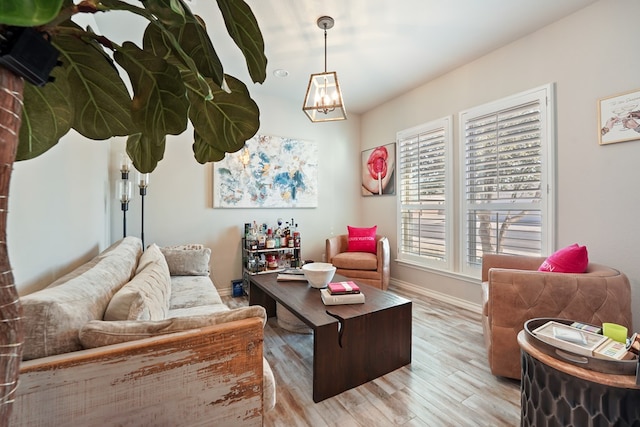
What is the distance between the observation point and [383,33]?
8.35 ft

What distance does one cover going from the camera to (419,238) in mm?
3684

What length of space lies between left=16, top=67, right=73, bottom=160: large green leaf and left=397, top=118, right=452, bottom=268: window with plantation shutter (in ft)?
11.2

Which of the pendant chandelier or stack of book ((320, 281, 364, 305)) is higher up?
the pendant chandelier

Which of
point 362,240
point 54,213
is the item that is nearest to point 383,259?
point 362,240

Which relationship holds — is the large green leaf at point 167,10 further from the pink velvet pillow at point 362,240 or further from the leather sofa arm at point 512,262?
the pink velvet pillow at point 362,240

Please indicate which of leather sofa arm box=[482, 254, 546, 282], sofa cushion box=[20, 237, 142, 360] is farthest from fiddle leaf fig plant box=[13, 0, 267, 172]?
leather sofa arm box=[482, 254, 546, 282]

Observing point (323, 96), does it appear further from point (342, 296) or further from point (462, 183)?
point (462, 183)

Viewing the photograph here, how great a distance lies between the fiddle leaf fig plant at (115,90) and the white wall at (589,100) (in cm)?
281

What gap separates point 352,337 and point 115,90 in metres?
1.68

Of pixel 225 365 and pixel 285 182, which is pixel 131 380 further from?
pixel 285 182

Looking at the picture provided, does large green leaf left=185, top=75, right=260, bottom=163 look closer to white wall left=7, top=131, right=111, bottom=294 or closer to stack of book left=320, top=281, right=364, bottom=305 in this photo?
white wall left=7, top=131, right=111, bottom=294

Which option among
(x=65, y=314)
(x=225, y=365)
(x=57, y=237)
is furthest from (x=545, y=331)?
(x=57, y=237)

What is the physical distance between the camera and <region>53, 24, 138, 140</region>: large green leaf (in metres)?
0.49

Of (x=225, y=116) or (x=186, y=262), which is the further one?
(x=186, y=262)
